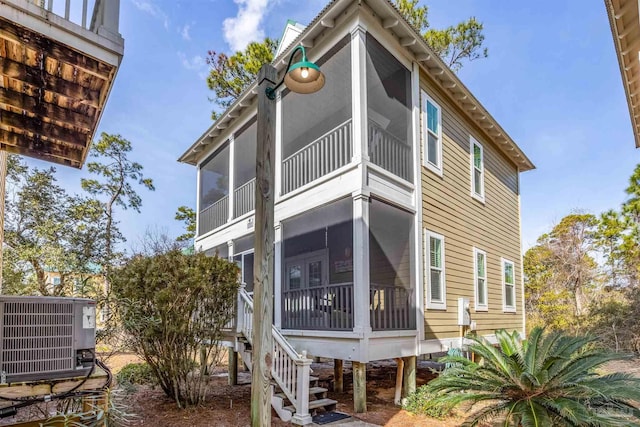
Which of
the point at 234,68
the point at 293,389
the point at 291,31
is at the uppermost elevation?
the point at 234,68

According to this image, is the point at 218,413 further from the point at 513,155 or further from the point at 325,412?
the point at 513,155

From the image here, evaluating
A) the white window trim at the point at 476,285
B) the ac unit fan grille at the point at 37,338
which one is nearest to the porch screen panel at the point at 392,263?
the white window trim at the point at 476,285

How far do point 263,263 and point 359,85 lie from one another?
4588 millimetres

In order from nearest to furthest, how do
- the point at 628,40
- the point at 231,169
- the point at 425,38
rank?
the point at 628,40 < the point at 231,169 < the point at 425,38

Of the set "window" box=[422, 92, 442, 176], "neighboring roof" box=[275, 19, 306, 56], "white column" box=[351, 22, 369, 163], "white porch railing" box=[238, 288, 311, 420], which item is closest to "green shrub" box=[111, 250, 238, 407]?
"white porch railing" box=[238, 288, 311, 420]

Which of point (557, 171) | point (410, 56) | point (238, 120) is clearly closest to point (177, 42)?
point (238, 120)

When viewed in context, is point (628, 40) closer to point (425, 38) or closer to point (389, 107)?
point (389, 107)

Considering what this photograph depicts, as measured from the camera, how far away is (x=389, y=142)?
8031 mm

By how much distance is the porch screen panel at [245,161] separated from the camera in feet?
34.3

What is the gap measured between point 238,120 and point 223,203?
2619mm

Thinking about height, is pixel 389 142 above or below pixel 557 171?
below

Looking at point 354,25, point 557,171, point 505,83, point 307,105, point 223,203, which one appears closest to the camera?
point 354,25

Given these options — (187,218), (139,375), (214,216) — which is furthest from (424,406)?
(187,218)

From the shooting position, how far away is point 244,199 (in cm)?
1080
